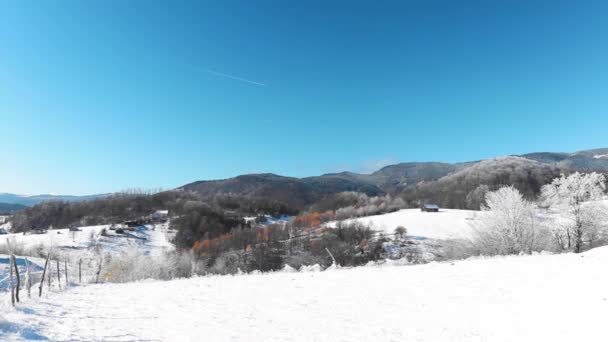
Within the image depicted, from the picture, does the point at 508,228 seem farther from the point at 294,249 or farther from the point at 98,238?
the point at 98,238

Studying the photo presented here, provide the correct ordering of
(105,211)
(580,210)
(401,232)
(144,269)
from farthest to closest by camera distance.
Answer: (105,211) → (401,232) → (144,269) → (580,210)

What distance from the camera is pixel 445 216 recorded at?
9038 centimetres

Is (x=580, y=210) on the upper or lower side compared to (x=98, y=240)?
upper

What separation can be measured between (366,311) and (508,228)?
1240 inches

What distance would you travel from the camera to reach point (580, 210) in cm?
3566

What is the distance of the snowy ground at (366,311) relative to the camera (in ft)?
24.8

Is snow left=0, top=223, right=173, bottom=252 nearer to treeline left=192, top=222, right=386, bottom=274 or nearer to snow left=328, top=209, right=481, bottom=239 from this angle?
treeline left=192, top=222, right=386, bottom=274

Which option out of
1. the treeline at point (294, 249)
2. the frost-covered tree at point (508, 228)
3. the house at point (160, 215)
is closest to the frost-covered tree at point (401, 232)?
the treeline at point (294, 249)

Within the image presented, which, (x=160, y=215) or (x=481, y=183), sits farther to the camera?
(x=160, y=215)

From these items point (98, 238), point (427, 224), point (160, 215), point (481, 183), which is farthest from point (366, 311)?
point (160, 215)

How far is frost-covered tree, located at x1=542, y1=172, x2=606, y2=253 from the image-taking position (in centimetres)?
3519

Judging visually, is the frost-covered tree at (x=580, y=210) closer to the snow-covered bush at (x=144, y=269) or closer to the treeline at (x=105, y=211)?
the snow-covered bush at (x=144, y=269)

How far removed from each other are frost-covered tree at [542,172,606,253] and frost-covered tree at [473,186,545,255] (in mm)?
3784

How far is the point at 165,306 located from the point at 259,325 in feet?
15.4
